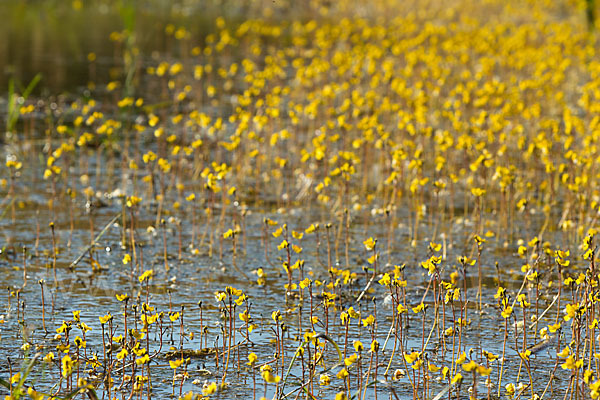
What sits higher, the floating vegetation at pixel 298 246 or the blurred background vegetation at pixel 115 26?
the blurred background vegetation at pixel 115 26

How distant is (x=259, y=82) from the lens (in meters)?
10.8

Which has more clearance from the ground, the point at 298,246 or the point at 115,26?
the point at 115,26

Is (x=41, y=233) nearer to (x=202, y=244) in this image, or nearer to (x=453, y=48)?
(x=202, y=244)

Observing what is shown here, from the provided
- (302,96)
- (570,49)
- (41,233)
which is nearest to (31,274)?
(41,233)

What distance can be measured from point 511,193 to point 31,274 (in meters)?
3.67

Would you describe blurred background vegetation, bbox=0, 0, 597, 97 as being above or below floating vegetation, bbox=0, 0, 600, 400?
above

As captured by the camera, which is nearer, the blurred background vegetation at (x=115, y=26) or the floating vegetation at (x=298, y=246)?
the floating vegetation at (x=298, y=246)

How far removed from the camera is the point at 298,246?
281 inches

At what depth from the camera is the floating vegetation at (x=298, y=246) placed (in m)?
4.98

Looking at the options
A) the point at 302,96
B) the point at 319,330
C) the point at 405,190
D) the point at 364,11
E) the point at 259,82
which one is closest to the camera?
the point at 319,330

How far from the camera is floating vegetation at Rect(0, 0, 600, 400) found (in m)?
4.98

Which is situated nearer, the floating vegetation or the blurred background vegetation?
the floating vegetation

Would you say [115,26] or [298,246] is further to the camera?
[115,26]

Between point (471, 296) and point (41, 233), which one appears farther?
point (41, 233)
